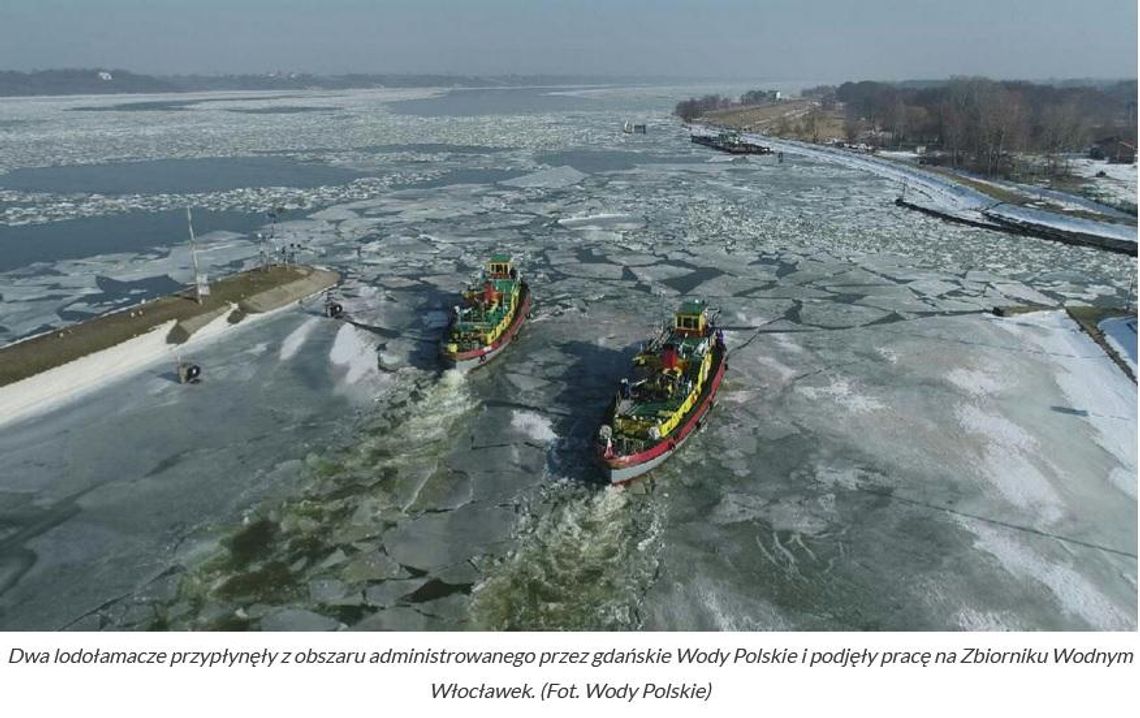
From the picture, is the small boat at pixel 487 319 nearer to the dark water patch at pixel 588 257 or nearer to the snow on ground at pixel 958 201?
the dark water patch at pixel 588 257

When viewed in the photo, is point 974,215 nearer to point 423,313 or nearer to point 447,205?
point 447,205

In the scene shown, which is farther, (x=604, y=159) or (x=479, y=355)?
(x=604, y=159)

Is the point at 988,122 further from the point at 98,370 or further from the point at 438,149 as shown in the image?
the point at 98,370

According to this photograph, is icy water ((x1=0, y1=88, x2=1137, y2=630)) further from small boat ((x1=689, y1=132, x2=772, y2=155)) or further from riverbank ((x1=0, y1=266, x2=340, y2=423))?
small boat ((x1=689, y1=132, x2=772, y2=155))

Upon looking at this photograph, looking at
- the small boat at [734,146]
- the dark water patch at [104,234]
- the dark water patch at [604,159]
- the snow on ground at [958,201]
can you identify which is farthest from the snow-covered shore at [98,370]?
the small boat at [734,146]

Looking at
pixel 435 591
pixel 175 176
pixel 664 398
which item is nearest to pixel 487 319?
pixel 664 398

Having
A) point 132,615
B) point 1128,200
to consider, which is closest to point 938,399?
point 132,615
